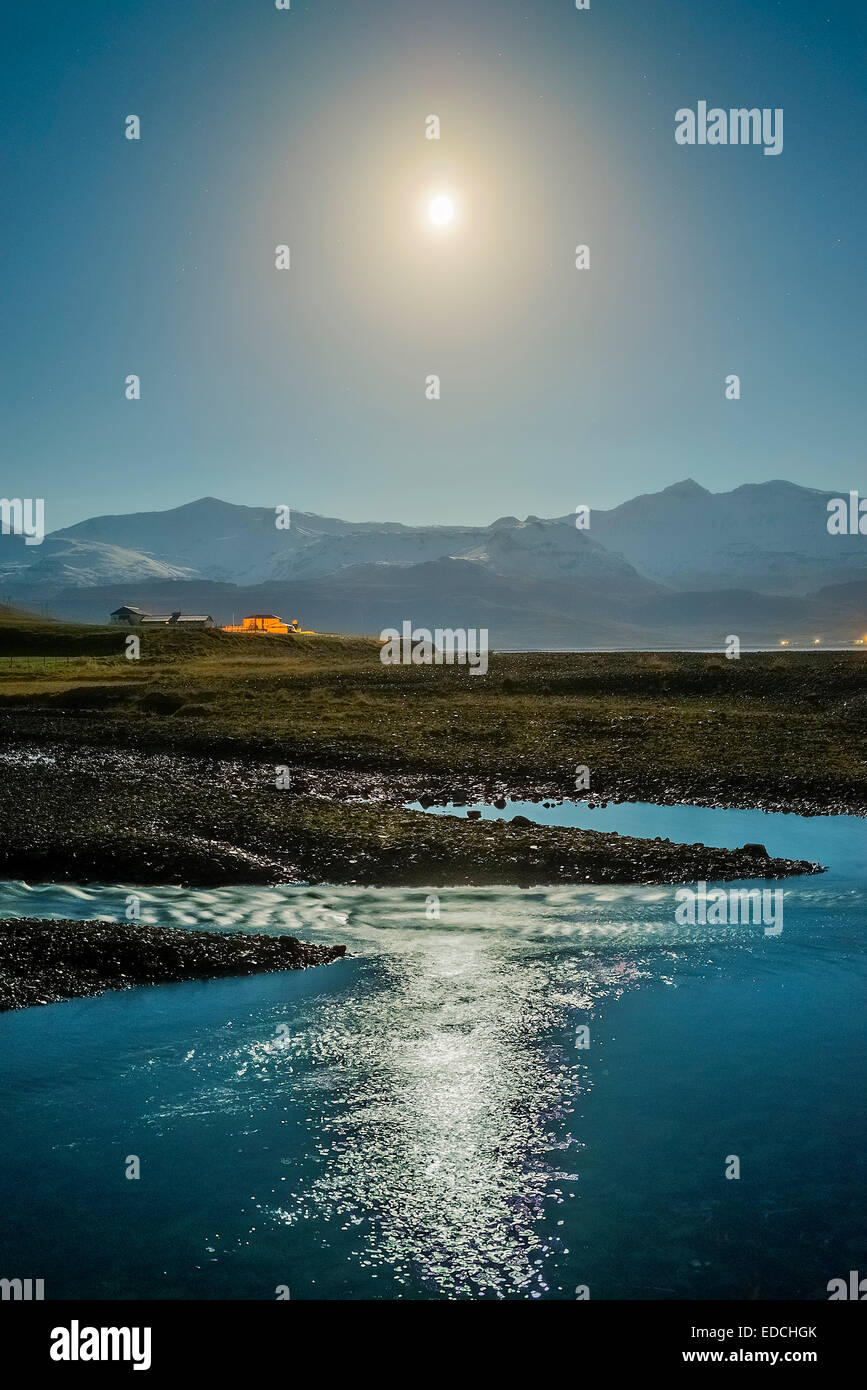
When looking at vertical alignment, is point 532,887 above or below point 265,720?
below

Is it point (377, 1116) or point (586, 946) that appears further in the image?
point (586, 946)

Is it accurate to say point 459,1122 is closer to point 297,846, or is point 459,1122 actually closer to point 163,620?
point 297,846

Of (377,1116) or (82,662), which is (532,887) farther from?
(82,662)

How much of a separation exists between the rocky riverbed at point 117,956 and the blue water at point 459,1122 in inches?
22.8

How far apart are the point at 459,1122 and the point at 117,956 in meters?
8.91

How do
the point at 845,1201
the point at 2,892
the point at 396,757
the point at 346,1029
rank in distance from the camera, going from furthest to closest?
the point at 396,757 → the point at 2,892 → the point at 346,1029 → the point at 845,1201

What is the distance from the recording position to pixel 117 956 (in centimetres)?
1969

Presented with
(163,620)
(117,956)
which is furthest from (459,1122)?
(163,620)

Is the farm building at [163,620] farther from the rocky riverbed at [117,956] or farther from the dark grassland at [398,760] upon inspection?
the rocky riverbed at [117,956]
